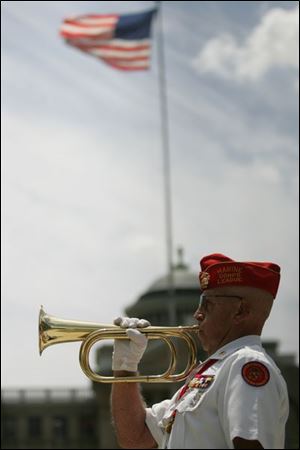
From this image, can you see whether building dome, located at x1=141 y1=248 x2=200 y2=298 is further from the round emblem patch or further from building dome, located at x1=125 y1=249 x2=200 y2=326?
the round emblem patch

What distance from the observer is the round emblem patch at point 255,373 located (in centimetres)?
387

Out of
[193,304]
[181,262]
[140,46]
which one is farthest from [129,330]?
[181,262]

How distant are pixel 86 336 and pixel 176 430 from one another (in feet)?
3.16

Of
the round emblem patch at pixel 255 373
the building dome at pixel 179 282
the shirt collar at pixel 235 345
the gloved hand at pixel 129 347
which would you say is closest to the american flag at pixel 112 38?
the gloved hand at pixel 129 347

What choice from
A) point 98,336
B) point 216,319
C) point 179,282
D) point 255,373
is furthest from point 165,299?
point 255,373

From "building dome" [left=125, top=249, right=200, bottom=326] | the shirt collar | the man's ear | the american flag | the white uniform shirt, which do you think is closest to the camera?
the white uniform shirt

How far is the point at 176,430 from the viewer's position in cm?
414

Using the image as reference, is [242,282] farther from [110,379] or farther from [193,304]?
[193,304]

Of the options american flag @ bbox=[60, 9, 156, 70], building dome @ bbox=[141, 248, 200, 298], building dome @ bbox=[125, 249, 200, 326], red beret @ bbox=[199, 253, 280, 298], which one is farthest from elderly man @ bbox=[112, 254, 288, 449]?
building dome @ bbox=[141, 248, 200, 298]

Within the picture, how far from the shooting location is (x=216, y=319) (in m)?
4.38

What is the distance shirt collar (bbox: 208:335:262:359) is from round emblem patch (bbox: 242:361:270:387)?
230mm

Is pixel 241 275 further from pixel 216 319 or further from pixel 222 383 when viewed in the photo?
pixel 222 383

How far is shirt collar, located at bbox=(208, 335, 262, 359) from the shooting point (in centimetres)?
421

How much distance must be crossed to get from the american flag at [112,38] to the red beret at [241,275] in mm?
19552
